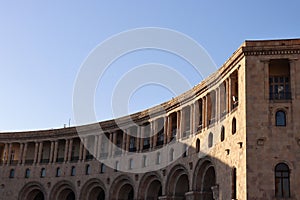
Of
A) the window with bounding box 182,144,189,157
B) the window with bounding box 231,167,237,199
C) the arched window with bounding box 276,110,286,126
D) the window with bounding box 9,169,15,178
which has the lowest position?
the window with bounding box 231,167,237,199

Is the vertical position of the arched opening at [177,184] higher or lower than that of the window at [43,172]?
lower

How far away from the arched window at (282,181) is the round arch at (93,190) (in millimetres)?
29747

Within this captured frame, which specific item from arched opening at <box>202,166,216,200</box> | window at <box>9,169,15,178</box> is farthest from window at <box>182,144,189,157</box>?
window at <box>9,169,15,178</box>

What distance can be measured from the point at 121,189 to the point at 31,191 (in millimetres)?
15099

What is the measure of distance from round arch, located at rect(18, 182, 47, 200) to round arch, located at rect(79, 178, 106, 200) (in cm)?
626

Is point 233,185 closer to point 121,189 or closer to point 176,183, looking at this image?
point 176,183

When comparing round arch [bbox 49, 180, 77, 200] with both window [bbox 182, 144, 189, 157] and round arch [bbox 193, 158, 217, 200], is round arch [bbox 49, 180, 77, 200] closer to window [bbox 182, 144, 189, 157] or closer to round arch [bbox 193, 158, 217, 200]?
window [bbox 182, 144, 189, 157]

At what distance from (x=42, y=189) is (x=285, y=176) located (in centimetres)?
3857

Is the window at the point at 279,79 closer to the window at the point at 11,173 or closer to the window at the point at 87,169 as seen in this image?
the window at the point at 87,169

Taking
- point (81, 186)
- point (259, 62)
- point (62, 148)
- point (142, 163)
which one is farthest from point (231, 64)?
point (62, 148)

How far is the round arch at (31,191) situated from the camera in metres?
58.5

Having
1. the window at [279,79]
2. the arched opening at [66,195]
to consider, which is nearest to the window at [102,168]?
the arched opening at [66,195]

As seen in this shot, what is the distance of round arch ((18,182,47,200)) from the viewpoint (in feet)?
192

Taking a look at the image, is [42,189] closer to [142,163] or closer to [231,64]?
[142,163]
